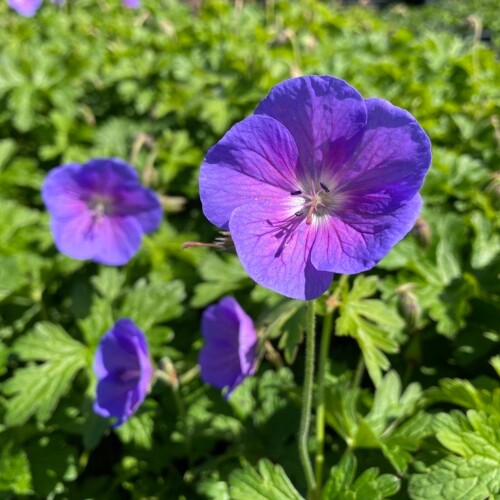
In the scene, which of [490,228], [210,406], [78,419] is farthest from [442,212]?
[78,419]

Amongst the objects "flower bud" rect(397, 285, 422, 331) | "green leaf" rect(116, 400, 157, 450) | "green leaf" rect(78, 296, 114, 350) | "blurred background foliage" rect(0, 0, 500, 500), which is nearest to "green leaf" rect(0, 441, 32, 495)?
"blurred background foliage" rect(0, 0, 500, 500)

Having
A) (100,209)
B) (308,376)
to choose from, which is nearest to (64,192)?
(100,209)

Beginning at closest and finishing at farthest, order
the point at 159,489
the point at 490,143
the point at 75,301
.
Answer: the point at 159,489, the point at 75,301, the point at 490,143

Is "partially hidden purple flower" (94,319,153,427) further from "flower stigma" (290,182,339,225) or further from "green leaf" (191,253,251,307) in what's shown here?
"flower stigma" (290,182,339,225)

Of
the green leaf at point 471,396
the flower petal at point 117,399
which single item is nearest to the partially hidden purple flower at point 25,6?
the flower petal at point 117,399

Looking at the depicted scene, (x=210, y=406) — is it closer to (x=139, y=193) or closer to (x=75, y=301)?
(x=75, y=301)

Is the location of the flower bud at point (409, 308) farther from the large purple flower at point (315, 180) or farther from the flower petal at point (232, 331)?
the large purple flower at point (315, 180)
